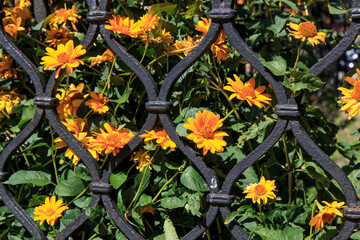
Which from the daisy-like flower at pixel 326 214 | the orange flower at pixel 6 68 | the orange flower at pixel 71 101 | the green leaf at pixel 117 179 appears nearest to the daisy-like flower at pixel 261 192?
the daisy-like flower at pixel 326 214

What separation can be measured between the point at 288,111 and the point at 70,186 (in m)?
0.65

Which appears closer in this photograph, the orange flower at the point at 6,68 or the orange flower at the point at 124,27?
the orange flower at the point at 124,27

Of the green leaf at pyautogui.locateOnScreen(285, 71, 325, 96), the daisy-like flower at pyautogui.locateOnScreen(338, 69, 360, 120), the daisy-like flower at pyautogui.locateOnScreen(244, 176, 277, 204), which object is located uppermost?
the green leaf at pyautogui.locateOnScreen(285, 71, 325, 96)

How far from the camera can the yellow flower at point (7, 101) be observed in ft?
4.58

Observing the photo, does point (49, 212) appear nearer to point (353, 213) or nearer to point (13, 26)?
point (13, 26)

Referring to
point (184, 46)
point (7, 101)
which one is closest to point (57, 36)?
point (7, 101)

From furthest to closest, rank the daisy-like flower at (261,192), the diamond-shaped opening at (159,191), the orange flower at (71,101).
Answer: the orange flower at (71,101), the diamond-shaped opening at (159,191), the daisy-like flower at (261,192)

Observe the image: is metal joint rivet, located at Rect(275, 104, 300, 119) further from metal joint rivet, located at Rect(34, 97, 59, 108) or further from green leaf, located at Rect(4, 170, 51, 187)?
green leaf, located at Rect(4, 170, 51, 187)

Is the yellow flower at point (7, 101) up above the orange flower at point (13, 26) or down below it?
below

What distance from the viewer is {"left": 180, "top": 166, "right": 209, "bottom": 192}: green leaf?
1118 mm

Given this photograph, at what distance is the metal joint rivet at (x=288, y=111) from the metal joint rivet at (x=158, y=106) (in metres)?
0.27

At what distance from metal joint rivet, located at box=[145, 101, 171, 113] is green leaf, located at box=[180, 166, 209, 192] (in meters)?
0.19

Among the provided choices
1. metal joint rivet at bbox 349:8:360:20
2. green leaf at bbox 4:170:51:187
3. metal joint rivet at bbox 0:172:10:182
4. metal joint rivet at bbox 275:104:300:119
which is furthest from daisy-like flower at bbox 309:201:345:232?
metal joint rivet at bbox 0:172:10:182

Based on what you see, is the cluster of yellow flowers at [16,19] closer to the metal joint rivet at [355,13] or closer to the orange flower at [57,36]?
the orange flower at [57,36]
